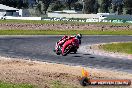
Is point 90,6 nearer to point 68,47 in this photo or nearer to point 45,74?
point 68,47

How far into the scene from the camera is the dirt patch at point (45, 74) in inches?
669

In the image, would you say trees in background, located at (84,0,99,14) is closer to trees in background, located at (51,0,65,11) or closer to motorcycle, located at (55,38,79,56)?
trees in background, located at (51,0,65,11)

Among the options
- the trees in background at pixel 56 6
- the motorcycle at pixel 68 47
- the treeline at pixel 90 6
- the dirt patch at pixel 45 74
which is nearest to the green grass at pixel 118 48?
the motorcycle at pixel 68 47

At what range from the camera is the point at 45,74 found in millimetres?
19125

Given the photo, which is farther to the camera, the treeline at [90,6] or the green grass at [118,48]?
the treeline at [90,6]

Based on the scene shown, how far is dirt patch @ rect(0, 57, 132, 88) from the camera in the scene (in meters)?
17.0

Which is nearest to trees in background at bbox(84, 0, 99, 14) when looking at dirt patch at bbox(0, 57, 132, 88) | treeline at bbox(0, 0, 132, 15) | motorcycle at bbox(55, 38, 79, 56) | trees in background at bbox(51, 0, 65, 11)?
treeline at bbox(0, 0, 132, 15)

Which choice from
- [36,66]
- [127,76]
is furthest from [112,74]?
[36,66]

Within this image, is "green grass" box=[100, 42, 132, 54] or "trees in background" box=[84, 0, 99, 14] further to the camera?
"trees in background" box=[84, 0, 99, 14]

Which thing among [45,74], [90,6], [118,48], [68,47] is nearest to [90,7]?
[90,6]

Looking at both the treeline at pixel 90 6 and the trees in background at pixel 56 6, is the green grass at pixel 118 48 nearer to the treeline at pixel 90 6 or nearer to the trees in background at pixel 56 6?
the treeline at pixel 90 6

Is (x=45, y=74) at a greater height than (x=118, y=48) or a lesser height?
greater

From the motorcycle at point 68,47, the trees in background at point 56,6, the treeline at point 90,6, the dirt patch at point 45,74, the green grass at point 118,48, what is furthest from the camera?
the trees in background at point 56,6

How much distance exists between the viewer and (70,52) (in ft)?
105
